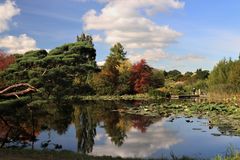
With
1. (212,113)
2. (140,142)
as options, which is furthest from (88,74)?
(140,142)

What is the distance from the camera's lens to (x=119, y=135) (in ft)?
57.4

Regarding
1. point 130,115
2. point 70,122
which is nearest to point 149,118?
point 130,115

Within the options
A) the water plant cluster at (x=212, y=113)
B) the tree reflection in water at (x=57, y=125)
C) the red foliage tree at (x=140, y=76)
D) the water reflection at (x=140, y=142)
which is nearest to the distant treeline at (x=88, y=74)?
the red foliage tree at (x=140, y=76)

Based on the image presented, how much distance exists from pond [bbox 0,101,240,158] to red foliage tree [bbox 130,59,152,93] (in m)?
25.4

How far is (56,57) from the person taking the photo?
1689cm

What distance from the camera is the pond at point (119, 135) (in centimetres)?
1377

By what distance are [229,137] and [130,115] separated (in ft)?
33.3

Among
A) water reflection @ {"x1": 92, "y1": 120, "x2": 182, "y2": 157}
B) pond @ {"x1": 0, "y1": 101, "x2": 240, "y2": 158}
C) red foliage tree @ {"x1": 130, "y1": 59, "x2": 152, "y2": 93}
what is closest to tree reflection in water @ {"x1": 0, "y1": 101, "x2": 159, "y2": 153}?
pond @ {"x1": 0, "y1": 101, "x2": 240, "y2": 158}

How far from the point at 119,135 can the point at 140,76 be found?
3307 cm

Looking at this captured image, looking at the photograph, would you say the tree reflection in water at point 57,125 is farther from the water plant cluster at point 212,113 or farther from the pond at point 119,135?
the water plant cluster at point 212,113

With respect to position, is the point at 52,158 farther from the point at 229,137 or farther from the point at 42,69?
the point at 229,137

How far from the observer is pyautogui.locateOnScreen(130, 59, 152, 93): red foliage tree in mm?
50094

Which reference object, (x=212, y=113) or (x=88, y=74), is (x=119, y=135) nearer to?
(x=212, y=113)

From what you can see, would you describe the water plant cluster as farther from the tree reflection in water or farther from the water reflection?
the water reflection
